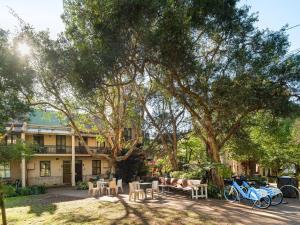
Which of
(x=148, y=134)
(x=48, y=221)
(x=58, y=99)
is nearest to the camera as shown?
(x=48, y=221)

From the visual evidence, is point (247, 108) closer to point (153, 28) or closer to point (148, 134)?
point (153, 28)

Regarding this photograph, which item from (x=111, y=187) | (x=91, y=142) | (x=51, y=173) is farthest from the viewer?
(x=91, y=142)

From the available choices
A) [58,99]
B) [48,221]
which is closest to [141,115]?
[58,99]

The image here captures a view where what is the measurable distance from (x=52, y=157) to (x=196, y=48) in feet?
75.3

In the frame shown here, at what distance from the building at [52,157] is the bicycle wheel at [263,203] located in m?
17.5

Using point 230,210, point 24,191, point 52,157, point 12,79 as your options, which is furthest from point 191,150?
point 12,79

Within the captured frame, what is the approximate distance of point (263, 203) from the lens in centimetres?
1348

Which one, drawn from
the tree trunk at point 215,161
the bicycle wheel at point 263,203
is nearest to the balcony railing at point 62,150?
the tree trunk at point 215,161

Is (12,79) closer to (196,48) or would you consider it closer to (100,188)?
Result: (196,48)

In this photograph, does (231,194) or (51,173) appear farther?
(51,173)

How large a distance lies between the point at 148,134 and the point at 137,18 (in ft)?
51.3

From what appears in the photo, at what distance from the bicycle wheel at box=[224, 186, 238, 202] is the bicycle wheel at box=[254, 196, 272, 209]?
1.59 metres

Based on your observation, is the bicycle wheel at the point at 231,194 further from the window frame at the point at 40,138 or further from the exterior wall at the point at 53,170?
the window frame at the point at 40,138

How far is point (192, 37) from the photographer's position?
1352cm
